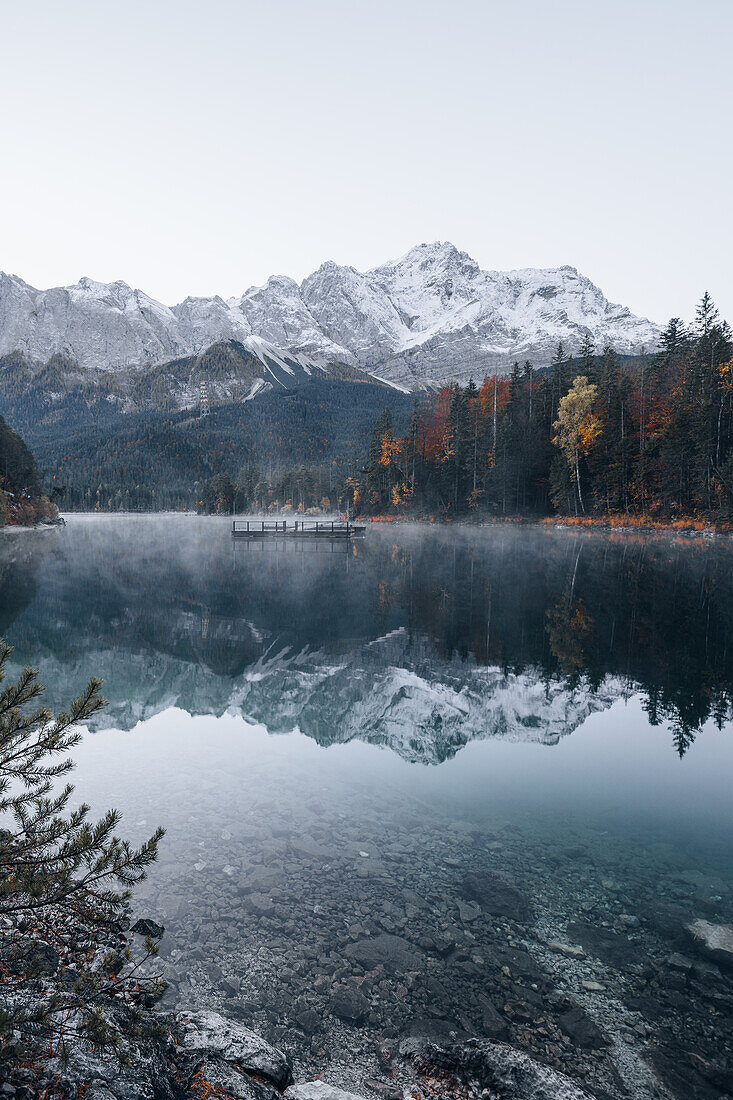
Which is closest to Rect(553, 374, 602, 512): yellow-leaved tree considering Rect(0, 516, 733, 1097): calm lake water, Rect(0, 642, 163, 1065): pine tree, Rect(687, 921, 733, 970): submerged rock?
Rect(0, 516, 733, 1097): calm lake water

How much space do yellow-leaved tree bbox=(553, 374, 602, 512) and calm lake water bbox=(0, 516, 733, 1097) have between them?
53.0 metres

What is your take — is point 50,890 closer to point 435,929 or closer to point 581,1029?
point 435,929

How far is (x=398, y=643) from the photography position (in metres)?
21.8

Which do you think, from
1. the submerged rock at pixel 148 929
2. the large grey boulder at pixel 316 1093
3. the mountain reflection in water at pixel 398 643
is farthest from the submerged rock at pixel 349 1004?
the mountain reflection in water at pixel 398 643

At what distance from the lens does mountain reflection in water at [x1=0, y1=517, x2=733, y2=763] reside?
580 inches

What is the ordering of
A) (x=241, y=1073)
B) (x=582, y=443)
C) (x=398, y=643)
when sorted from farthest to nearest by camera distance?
(x=582, y=443), (x=398, y=643), (x=241, y=1073)

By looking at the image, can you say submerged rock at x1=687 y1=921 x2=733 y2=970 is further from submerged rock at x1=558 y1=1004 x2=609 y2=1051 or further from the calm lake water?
submerged rock at x1=558 y1=1004 x2=609 y2=1051

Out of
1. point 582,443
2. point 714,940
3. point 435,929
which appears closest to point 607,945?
point 714,940

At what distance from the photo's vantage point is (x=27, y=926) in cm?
559

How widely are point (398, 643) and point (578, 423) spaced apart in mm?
62663

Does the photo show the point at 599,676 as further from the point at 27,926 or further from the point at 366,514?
the point at 366,514

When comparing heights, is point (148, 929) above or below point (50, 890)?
below

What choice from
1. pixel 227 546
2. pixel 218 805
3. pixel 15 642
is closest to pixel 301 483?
pixel 227 546

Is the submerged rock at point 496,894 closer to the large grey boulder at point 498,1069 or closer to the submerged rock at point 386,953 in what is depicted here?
the submerged rock at point 386,953
